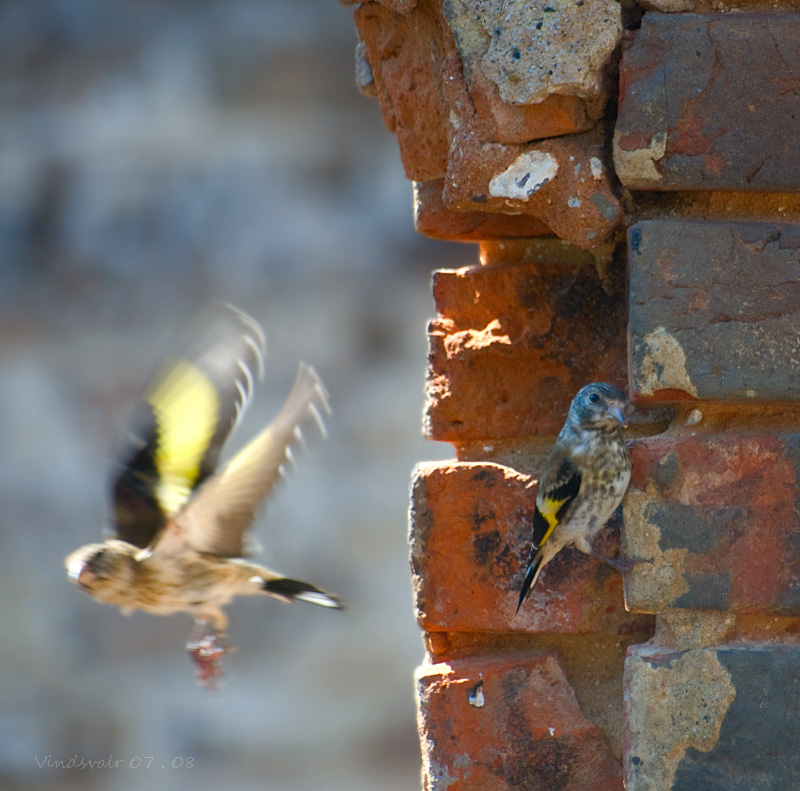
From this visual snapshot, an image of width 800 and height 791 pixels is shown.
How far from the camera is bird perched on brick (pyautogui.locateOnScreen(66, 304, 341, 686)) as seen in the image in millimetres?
1659

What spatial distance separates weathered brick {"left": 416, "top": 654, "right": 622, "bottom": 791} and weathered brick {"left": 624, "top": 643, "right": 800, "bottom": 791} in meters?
0.11

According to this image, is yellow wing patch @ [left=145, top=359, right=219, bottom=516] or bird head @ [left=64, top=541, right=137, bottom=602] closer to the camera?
yellow wing patch @ [left=145, top=359, right=219, bottom=516]

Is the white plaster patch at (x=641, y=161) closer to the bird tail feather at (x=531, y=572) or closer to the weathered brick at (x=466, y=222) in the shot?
the weathered brick at (x=466, y=222)

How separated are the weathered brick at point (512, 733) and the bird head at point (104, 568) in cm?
90

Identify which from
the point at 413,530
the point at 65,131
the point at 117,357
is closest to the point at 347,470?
the point at 117,357

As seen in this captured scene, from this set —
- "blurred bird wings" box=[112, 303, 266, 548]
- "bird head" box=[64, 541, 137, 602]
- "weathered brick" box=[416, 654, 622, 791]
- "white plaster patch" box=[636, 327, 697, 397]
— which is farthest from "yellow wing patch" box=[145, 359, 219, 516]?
"white plaster patch" box=[636, 327, 697, 397]

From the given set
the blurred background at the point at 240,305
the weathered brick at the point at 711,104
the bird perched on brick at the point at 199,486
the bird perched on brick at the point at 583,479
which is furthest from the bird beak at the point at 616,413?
the blurred background at the point at 240,305

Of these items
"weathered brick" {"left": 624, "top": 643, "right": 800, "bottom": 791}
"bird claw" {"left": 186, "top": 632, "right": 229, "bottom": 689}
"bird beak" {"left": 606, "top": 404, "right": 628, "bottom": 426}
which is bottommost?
"weathered brick" {"left": 624, "top": 643, "right": 800, "bottom": 791}

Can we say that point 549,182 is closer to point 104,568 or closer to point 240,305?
point 104,568

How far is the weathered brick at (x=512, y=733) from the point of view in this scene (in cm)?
119

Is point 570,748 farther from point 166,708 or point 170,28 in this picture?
point 170,28

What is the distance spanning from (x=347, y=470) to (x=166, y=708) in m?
0.83

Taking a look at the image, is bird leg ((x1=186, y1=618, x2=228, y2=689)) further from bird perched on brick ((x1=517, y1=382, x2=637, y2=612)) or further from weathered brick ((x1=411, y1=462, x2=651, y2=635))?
bird perched on brick ((x1=517, y1=382, x2=637, y2=612))

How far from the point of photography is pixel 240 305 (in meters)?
3.03
